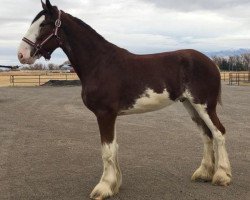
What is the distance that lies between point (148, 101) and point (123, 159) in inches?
95.5

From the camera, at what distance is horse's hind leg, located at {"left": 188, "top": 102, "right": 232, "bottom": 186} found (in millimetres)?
6281

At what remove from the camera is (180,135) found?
10.9 meters

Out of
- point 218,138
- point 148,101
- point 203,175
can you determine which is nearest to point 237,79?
point 203,175

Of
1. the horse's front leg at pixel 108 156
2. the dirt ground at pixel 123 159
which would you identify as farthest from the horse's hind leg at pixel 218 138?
the horse's front leg at pixel 108 156

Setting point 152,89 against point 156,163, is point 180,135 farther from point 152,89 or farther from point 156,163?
point 152,89

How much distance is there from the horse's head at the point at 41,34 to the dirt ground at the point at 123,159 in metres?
1.93

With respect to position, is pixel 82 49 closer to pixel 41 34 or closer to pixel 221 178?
pixel 41 34

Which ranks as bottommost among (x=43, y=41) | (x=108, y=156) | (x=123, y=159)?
A: (x=123, y=159)

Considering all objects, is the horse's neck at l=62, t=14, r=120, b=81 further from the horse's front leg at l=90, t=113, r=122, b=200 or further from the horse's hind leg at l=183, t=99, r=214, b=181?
the horse's hind leg at l=183, t=99, r=214, b=181

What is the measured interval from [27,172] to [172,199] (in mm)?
2736

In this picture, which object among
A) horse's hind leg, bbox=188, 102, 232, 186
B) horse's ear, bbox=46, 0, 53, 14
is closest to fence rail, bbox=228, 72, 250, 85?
horse's hind leg, bbox=188, 102, 232, 186

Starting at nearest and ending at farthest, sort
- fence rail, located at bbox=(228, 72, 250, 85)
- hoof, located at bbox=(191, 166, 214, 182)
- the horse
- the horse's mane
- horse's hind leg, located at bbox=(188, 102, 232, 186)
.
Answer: the horse
the horse's mane
horse's hind leg, located at bbox=(188, 102, 232, 186)
hoof, located at bbox=(191, 166, 214, 182)
fence rail, located at bbox=(228, 72, 250, 85)

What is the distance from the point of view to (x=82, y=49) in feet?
20.1

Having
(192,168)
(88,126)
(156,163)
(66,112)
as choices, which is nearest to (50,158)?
(156,163)
